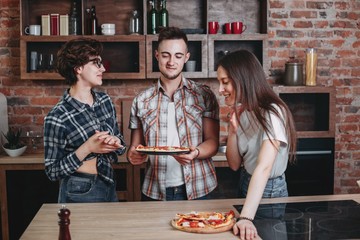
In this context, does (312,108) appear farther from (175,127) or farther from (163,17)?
(175,127)

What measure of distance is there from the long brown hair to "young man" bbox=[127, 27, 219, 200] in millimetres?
463

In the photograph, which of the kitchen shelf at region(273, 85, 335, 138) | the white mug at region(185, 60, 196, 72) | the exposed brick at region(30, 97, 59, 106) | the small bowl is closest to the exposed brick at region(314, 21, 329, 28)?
the kitchen shelf at region(273, 85, 335, 138)

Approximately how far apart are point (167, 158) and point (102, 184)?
0.40 metres

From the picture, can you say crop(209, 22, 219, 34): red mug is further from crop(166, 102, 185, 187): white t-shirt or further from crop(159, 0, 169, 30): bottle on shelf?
crop(166, 102, 185, 187): white t-shirt

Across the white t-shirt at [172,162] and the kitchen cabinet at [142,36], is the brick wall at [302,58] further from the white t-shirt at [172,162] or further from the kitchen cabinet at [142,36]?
the white t-shirt at [172,162]

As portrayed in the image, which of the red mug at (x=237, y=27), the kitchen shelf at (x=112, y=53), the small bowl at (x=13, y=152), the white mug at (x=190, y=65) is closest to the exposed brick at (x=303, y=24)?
the red mug at (x=237, y=27)

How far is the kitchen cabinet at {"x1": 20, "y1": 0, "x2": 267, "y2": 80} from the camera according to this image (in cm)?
421

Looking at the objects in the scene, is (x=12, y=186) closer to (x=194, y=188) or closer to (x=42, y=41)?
(x=42, y=41)

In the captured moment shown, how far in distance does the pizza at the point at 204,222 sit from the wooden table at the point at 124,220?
21mm

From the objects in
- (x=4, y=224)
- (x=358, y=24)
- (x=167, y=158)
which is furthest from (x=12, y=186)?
(x=358, y=24)

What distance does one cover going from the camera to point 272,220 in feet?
6.83

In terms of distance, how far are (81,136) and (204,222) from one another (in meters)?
0.85

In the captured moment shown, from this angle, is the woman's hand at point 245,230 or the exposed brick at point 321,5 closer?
the woman's hand at point 245,230

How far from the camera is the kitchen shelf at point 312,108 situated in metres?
4.25
